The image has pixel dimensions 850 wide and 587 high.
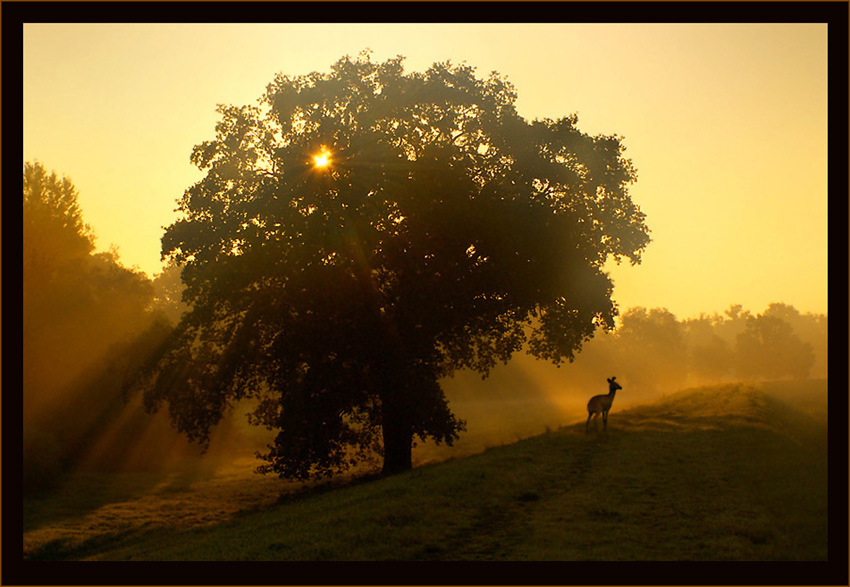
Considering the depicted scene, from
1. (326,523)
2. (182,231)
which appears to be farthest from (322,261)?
(326,523)

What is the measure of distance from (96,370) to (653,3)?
39.2 metres

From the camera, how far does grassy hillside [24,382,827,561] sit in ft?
46.5

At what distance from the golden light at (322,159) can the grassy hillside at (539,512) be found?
12.6 metres

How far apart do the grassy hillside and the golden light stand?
498 inches

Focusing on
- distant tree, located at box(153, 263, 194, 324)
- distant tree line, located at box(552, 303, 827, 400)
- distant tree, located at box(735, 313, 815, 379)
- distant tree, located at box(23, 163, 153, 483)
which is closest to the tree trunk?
distant tree, located at box(23, 163, 153, 483)

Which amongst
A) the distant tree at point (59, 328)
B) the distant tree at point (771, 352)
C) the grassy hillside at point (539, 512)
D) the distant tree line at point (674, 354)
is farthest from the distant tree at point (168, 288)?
the distant tree at point (771, 352)

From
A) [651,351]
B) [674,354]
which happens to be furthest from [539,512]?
[674,354]

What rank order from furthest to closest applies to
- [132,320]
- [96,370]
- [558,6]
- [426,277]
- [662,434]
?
[132,320] → [96,370] → [662,434] → [426,277] → [558,6]

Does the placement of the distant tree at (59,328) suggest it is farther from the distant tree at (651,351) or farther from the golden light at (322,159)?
the distant tree at (651,351)

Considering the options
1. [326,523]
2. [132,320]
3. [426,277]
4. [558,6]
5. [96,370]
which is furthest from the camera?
[132,320]

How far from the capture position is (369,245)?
88.2 feet

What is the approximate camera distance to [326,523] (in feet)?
Answer: 56.0

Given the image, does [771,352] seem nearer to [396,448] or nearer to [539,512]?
[396,448]

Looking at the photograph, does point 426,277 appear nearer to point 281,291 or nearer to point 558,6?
point 281,291
